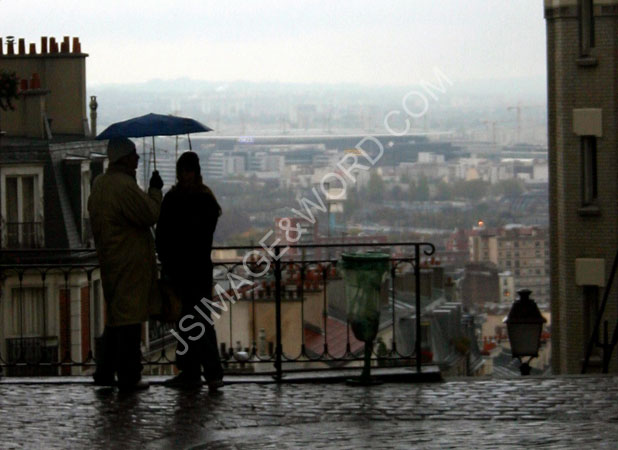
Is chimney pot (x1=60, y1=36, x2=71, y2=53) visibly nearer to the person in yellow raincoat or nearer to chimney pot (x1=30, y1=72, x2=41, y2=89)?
chimney pot (x1=30, y1=72, x2=41, y2=89)

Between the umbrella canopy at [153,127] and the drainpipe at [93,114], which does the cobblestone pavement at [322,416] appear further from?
the drainpipe at [93,114]

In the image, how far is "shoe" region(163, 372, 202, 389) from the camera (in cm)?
1459

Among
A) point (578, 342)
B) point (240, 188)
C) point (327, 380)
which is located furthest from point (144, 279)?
point (578, 342)

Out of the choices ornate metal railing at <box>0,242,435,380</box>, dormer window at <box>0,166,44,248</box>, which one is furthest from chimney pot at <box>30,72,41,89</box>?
ornate metal railing at <box>0,242,435,380</box>

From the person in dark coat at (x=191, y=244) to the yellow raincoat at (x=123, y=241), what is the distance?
0.25 meters

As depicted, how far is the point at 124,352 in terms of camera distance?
14.2 m

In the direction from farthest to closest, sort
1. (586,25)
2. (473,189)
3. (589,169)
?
(473,189) → (589,169) → (586,25)

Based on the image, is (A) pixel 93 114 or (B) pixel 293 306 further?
(A) pixel 93 114

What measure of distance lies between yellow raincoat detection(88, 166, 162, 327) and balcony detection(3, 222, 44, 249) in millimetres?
20053

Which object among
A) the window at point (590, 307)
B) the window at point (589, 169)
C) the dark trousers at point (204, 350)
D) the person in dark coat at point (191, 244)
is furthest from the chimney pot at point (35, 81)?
the dark trousers at point (204, 350)

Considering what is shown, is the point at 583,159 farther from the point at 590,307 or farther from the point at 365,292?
the point at 365,292

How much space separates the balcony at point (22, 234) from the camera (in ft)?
111

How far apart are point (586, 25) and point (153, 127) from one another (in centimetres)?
2118

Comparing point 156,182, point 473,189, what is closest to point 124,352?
point 156,182
